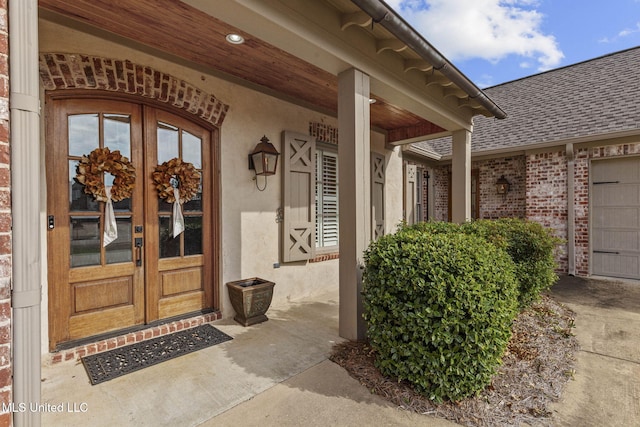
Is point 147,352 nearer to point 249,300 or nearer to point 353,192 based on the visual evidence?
point 249,300

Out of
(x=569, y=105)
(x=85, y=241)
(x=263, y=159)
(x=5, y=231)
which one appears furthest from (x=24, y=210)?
(x=569, y=105)

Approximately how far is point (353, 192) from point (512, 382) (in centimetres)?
199

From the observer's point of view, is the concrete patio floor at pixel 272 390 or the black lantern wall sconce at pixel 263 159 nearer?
the concrete patio floor at pixel 272 390

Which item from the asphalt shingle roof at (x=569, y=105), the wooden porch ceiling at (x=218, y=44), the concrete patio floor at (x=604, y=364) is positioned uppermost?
the asphalt shingle roof at (x=569, y=105)

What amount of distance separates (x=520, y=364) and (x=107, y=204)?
13.0ft

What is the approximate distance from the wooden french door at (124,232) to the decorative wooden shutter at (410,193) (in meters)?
5.00

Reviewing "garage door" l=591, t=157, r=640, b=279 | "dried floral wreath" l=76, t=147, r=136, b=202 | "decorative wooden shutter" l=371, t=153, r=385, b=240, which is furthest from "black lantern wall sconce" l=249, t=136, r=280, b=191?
"garage door" l=591, t=157, r=640, b=279

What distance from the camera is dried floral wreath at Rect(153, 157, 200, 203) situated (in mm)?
3119

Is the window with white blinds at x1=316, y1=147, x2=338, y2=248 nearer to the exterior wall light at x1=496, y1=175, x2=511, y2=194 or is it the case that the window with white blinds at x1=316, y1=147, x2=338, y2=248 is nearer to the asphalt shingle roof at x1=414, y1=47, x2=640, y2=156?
the asphalt shingle roof at x1=414, y1=47, x2=640, y2=156

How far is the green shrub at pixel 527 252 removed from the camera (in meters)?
3.54

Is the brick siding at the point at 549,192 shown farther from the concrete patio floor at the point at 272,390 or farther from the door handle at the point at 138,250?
the door handle at the point at 138,250

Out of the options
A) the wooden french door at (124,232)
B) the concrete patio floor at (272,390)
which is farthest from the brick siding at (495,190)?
the wooden french door at (124,232)

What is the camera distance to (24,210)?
1.21 m

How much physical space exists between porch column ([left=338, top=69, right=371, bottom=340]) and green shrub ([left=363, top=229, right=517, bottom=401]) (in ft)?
1.65
